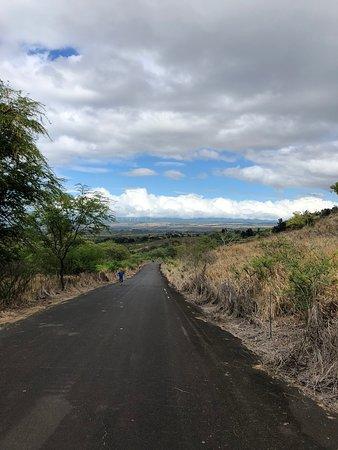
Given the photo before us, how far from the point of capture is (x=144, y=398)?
20.0 feet

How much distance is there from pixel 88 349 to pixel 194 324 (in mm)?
5119

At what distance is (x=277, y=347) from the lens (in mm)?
9055

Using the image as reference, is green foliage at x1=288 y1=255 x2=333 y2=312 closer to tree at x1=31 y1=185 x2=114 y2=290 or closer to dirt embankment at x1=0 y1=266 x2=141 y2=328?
dirt embankment at x1=0 y1=266 x2=141 y2=328

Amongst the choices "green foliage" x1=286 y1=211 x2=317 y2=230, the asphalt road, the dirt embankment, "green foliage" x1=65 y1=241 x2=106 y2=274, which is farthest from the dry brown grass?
"green foliage" x1=286 y1=211 x2=317 y2=230

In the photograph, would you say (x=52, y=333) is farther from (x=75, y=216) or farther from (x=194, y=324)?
(x=75, y=216)

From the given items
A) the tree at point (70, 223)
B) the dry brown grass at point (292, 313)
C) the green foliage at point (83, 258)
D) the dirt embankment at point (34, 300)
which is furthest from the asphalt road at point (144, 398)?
the green foliage at point (83, 258)

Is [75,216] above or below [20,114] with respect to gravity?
below

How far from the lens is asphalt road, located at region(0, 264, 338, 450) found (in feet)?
15.9

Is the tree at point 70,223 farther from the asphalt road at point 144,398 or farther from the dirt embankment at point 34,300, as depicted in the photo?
the asphalt road at point 144,398

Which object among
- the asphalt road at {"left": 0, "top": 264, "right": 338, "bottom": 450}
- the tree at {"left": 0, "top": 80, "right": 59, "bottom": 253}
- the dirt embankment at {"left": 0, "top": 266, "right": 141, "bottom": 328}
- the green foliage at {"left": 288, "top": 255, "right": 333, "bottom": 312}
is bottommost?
the dirt embankment at {"left": 0, "top": 266, "right": 141, "bottom": 328}

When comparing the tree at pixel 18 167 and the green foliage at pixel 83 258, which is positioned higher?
the tree at pixel 18 167

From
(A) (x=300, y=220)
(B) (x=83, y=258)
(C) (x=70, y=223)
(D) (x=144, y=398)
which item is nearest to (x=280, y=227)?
(A) (x=300, y=220)

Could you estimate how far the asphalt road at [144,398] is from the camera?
4.84m

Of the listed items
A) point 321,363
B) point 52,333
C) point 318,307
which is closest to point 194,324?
point 52,333
